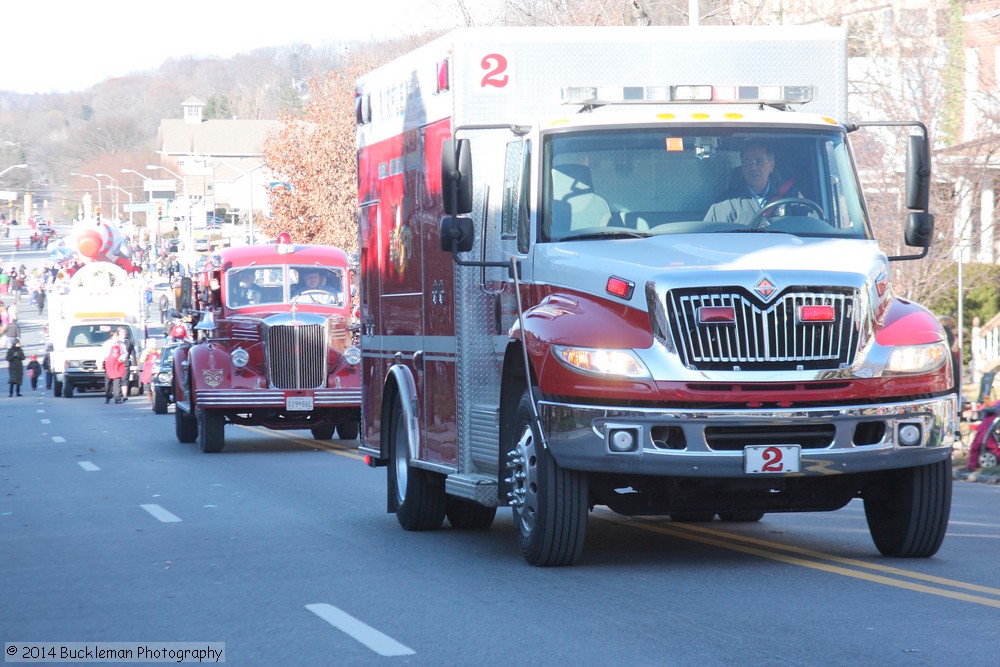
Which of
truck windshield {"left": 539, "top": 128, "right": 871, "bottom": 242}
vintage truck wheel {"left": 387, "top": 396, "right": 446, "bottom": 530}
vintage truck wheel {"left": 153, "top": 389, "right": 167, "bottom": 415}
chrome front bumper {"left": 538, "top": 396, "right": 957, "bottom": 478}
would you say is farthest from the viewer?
vintage truck wheel {"left": 153, "top": 389, "right": 167, "bottom": 415}

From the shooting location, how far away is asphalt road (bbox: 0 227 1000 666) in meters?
7.51

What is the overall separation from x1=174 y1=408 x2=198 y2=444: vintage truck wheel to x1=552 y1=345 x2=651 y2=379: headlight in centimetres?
1719

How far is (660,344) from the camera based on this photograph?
9.13 meters

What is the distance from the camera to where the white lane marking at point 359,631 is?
754cm

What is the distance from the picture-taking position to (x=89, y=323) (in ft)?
164

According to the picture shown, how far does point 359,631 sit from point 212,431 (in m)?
15.7

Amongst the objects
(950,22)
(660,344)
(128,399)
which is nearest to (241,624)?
(660,344)

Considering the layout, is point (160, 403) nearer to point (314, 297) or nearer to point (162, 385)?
point (162, 385)

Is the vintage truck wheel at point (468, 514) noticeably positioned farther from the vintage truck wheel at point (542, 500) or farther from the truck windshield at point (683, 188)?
the truck windshield at point (683, 188)

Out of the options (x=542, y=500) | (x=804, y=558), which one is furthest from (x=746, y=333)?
(x=804, y=558)

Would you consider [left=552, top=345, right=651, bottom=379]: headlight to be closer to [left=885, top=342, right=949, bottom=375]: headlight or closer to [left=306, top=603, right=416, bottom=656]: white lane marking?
[left=885, top=342, right=949, bottom=375]: headlight

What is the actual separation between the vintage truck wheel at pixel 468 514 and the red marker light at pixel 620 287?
3694 mm

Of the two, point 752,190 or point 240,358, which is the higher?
point 752,190

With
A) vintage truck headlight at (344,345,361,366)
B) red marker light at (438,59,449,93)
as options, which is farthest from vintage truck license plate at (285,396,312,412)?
red marker light at (438,59,449,93)
